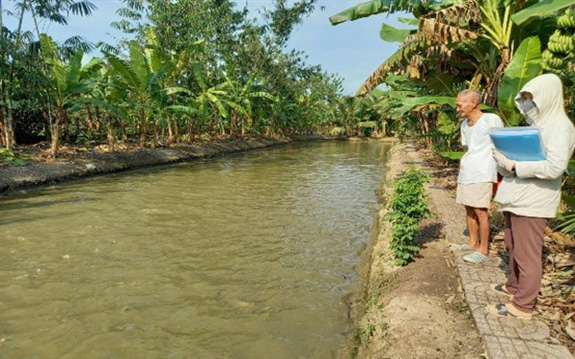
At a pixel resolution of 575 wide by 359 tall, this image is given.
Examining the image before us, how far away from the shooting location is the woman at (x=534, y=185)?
2.67m

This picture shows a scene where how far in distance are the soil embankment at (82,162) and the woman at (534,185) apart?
38.6 feet

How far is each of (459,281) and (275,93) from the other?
2851 centimetres

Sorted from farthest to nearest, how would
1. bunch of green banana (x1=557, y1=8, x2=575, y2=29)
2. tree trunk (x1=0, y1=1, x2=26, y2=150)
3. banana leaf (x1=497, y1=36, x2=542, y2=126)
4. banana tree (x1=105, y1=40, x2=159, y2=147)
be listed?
1. banana tree (x1=105, y1=40, x2=159, y2=147)
2. tree trunk (x1=0, y1=1, x2=26, y2=150)
3. banana leaf (x1=497, y1=36, x2=542, y2=126)
4. bunch of green banana (x1=557, y1=8, x2=575, y2=29)

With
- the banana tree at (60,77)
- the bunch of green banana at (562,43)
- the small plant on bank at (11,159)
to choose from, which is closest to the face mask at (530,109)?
the bunch of green banana at (562,43)

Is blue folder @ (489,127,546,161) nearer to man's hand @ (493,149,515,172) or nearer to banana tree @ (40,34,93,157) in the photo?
man's hand @ (493,149,515,172)

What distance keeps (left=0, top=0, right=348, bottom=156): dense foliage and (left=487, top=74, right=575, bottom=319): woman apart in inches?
521

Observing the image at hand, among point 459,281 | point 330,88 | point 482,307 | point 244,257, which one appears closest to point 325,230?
point 244,257

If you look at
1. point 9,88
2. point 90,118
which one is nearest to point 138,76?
point 9,88

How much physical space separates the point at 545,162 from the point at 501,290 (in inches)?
54.6

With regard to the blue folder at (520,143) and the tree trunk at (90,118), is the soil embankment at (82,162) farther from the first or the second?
the blue folder at (520,143)

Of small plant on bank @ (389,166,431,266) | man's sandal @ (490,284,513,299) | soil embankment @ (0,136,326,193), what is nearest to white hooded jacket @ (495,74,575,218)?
man's sandal @ (490,284,513,299)

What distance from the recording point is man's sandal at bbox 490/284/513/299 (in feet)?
11.1

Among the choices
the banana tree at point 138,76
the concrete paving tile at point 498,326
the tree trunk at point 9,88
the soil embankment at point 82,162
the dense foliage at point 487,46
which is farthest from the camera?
the banana tree at point 138,76

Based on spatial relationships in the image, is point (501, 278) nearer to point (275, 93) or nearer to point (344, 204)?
point (344, 204)
